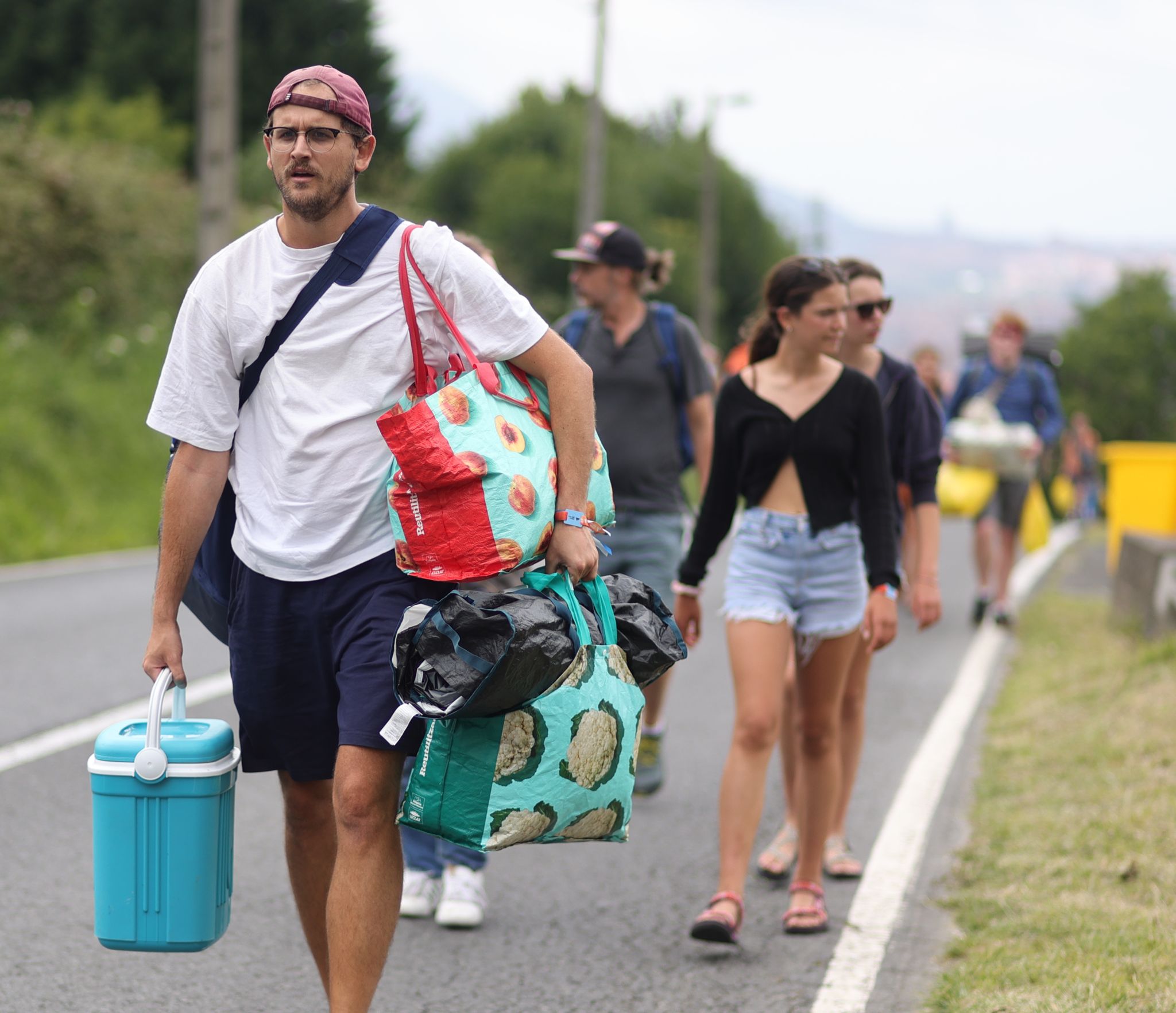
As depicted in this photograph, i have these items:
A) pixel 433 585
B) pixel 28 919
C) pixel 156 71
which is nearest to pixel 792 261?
pixel 433 585

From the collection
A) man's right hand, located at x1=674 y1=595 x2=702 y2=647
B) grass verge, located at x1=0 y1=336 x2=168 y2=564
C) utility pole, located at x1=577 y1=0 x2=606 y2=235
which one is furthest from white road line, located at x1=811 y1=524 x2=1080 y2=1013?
utility pole, located at x1=577 y1=0 x2=606 y2=235

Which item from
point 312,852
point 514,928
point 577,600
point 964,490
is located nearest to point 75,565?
point 964,490

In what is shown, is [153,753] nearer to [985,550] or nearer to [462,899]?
[462,899]

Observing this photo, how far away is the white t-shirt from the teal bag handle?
346 millimetres

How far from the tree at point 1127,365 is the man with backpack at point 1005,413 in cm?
3667

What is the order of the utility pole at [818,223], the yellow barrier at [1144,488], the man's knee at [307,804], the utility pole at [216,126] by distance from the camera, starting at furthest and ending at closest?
the utility pole at [818,223] < the utility pole at [216,126] < the yellow barrier at [1144,488] < the man's knee at [307,804]

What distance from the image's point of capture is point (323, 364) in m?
3.47

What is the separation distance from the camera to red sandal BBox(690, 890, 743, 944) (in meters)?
4.57

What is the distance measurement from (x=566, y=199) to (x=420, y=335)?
141 feet

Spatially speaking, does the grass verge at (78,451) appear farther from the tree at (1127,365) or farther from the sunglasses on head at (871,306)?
the tree at (1127,365)

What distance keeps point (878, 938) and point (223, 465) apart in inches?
92.9

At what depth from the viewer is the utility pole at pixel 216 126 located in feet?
57.2

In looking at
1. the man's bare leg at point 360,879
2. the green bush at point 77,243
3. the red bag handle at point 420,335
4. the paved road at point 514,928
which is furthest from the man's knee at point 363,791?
the green bush at point 77,243

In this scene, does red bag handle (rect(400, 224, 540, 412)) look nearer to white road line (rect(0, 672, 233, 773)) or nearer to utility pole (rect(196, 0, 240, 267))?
white road line (rect(0, 672, 233, 773))
